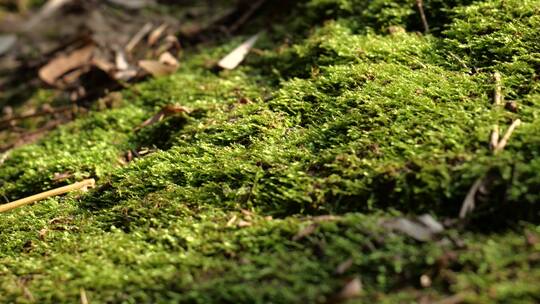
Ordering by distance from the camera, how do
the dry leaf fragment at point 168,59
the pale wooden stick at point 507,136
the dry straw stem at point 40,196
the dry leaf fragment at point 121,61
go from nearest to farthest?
the pale wooden stick at point 507,136 → the dry straw stem at point 40,196 → the dry leaf fragment at point 168,59 → the dry leaf fragment at point 121,61

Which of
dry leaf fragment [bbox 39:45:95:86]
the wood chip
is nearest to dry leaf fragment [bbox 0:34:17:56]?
dry leaf fragment [bbox 39:45:95:86]

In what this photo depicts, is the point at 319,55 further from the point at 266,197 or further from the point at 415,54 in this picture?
the point at 266,197

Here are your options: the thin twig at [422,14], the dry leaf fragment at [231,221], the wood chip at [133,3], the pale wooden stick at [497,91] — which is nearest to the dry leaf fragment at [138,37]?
the wood chip at [133,3]

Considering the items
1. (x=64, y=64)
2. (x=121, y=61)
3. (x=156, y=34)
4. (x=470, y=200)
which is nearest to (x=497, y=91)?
(x=470, y=200)

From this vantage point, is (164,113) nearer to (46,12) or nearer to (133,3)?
(133,3)

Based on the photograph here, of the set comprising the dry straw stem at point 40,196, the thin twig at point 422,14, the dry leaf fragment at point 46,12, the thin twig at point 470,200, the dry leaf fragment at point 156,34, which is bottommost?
the dry straw stem at point 40,196

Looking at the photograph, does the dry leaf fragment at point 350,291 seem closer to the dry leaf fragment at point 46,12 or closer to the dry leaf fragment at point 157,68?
the dry leaf fragment at point 157,68
